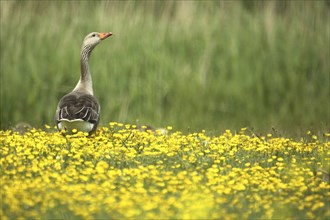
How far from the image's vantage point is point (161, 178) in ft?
23.1

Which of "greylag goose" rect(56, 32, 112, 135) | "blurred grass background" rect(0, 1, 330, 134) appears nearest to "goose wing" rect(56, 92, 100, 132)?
"greylag goose" rect(56, 32, 112, 135)

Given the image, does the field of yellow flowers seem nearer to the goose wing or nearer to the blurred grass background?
the goose wing

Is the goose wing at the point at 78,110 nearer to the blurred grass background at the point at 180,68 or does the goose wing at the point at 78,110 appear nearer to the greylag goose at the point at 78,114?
the greylag goose at the point at 78,114

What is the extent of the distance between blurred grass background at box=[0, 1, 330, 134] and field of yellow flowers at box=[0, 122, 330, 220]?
112 inches

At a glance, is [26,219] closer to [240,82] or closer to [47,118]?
[47,118]

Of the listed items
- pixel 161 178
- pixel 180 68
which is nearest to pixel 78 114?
pixel 161 178

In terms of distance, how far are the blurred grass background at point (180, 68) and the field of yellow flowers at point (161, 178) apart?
2848mm

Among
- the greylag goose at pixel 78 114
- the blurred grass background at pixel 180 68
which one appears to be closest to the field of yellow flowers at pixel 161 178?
the greylag goose at pixel 78 114

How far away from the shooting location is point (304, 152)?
8.84 metres

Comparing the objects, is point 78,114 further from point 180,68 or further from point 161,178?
point 180,68

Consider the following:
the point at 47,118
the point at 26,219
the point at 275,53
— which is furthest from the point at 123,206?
the point at 275,53

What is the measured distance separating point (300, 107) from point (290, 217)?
6320 mm

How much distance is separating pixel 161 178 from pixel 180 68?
5.72 meters

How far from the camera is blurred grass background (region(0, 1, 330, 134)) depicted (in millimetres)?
12242
